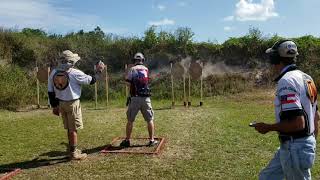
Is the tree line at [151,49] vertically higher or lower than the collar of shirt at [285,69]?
higher

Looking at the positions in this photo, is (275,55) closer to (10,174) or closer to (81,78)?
(81,78)

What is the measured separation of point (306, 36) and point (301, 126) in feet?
67.0

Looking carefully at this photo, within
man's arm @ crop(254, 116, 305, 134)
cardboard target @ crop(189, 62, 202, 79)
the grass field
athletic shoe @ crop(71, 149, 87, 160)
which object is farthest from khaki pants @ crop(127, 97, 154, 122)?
cardboard target @ crop(189, 62, 202, 79)

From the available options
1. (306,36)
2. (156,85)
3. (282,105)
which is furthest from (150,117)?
(306,36)

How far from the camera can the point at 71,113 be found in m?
7.83

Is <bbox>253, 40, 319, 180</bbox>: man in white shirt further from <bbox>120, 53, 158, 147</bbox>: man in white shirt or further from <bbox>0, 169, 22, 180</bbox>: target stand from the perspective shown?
<bbox>120, 53, 158, 147</bbox>: man in white shirt

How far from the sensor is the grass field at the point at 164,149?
7078mm

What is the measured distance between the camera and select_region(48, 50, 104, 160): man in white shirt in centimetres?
774

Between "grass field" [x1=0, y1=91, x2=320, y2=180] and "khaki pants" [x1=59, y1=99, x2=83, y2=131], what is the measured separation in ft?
2.12

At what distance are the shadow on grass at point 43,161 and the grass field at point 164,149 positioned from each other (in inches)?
0.7

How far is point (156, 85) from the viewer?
68.0 ft

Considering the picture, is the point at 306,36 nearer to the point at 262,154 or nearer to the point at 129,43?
the point at 129,43

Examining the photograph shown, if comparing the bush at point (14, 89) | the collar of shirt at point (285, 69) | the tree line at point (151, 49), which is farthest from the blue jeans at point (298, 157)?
the tree line at point (151, 49)

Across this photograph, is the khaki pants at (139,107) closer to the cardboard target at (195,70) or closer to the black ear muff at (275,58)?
the black ear muff at (275,58)
